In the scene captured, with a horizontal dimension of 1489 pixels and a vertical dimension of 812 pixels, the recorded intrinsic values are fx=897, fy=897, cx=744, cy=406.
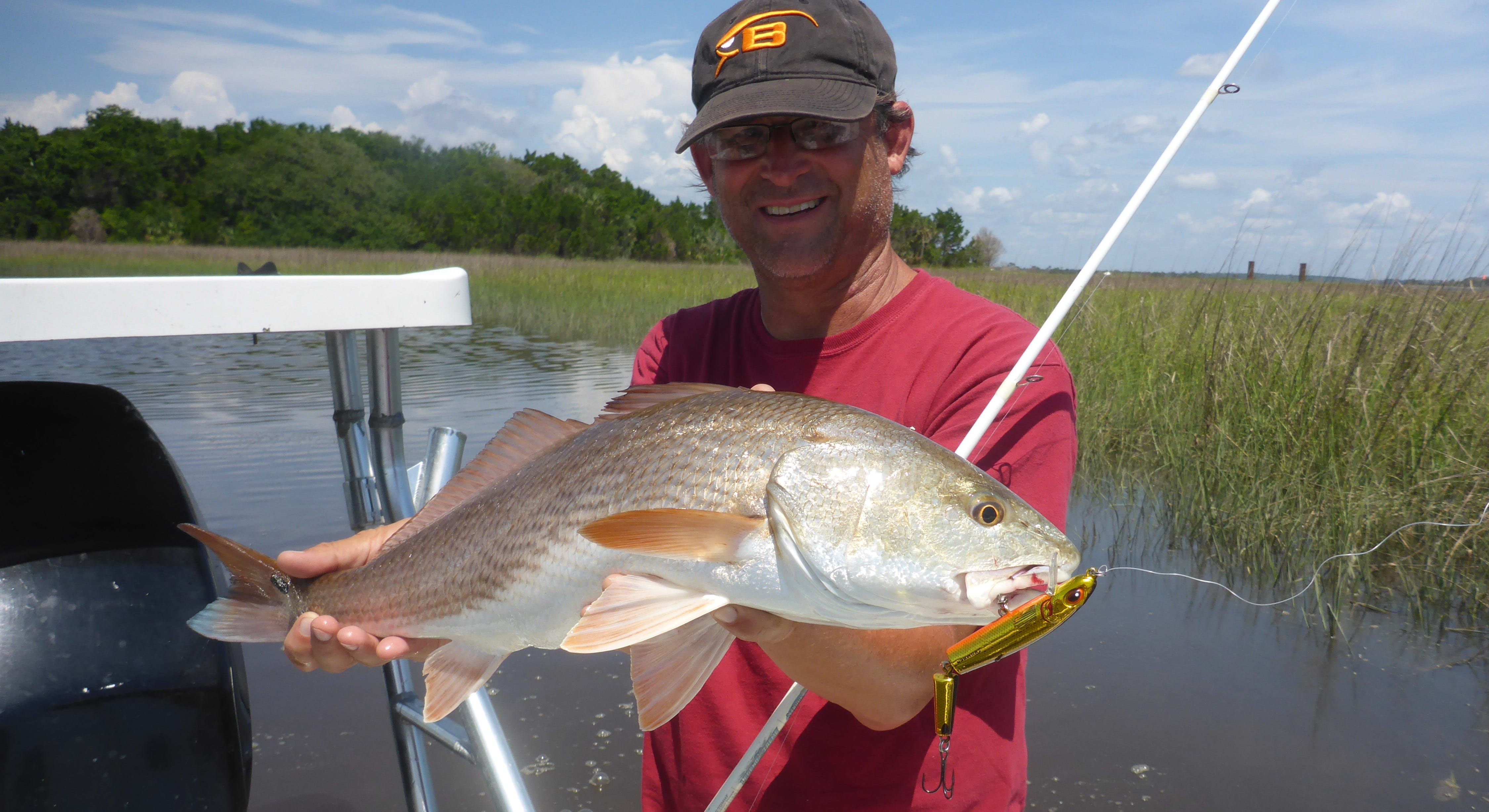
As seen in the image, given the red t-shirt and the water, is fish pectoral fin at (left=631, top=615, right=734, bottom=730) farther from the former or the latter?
the water

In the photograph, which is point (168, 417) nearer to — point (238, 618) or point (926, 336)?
point (238, 618)

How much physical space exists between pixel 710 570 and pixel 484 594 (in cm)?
56

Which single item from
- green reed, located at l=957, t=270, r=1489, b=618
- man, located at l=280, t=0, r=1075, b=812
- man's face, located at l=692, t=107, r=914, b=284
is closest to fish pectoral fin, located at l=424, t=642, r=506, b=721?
man, located at l=280, t=0, r=1075, b=812

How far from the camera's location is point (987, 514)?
4.47ft

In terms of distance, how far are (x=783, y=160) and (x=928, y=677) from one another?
1.18 metres

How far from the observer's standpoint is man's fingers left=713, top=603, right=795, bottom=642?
56.2 inches

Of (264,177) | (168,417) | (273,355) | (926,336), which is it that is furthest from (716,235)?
(926,336)

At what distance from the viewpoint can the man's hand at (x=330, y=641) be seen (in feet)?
6.15

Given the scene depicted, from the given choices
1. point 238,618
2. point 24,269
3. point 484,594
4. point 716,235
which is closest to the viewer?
point 484,594

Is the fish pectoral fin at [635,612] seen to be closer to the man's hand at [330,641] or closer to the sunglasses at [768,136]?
the man's hand at [330,641]

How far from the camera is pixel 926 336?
76.0 inches

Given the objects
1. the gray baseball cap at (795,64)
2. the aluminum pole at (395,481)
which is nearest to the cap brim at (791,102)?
the gray baseball cap at (795,64)

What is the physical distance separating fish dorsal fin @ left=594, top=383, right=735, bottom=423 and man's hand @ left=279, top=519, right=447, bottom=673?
64 centimetres

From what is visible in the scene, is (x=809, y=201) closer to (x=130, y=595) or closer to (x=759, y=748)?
(x=759, y=748)
